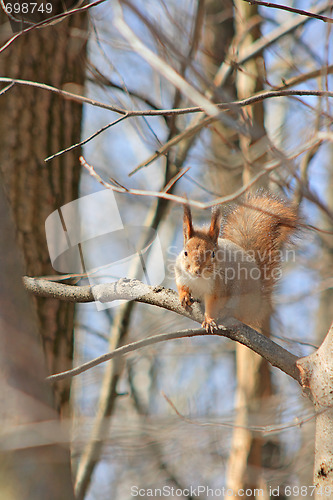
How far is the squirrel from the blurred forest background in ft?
0.50

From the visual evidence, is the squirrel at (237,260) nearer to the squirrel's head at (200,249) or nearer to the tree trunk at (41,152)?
the squirrel's head at (200,249)

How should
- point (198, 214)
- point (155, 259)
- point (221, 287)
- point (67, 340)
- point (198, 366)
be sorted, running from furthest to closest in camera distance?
point (198, 366) → point (198, 214) → point (155, 259) → point (67, 340) → point (221, 287)

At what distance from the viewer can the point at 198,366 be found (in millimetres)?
5367

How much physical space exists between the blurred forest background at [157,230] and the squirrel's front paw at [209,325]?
12.0 inches

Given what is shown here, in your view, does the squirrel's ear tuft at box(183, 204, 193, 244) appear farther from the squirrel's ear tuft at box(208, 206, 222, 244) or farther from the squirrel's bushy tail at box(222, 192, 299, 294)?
the squirrel's bushy tail at box(222, 192, 299, 294)

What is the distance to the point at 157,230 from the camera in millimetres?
3236

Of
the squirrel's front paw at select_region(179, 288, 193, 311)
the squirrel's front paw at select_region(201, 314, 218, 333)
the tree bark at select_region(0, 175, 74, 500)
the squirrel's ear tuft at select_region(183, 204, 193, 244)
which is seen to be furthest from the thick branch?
the tree bark at select_region(0, 175, 74, 500)

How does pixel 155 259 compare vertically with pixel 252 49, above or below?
below

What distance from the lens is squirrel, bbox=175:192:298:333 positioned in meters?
2.21

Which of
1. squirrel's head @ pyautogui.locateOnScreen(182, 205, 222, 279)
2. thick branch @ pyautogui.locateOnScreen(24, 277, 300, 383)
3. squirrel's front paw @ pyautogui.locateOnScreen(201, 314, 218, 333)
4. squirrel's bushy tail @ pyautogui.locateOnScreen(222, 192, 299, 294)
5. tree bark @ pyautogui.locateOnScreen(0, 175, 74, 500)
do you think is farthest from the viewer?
Answer: squirrel's bushy tail @ pyautogui.locateOnScreen(222, 192, 299, 294)

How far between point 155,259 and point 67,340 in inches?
29.6

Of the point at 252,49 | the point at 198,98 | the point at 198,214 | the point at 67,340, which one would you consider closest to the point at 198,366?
the point at 198,214

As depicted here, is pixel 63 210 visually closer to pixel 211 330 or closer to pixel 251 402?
pixel 211 330

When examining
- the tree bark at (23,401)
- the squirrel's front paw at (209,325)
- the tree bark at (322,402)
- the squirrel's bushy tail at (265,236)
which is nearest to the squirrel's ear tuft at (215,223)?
the squirrel's bushy tail at (265,236)
